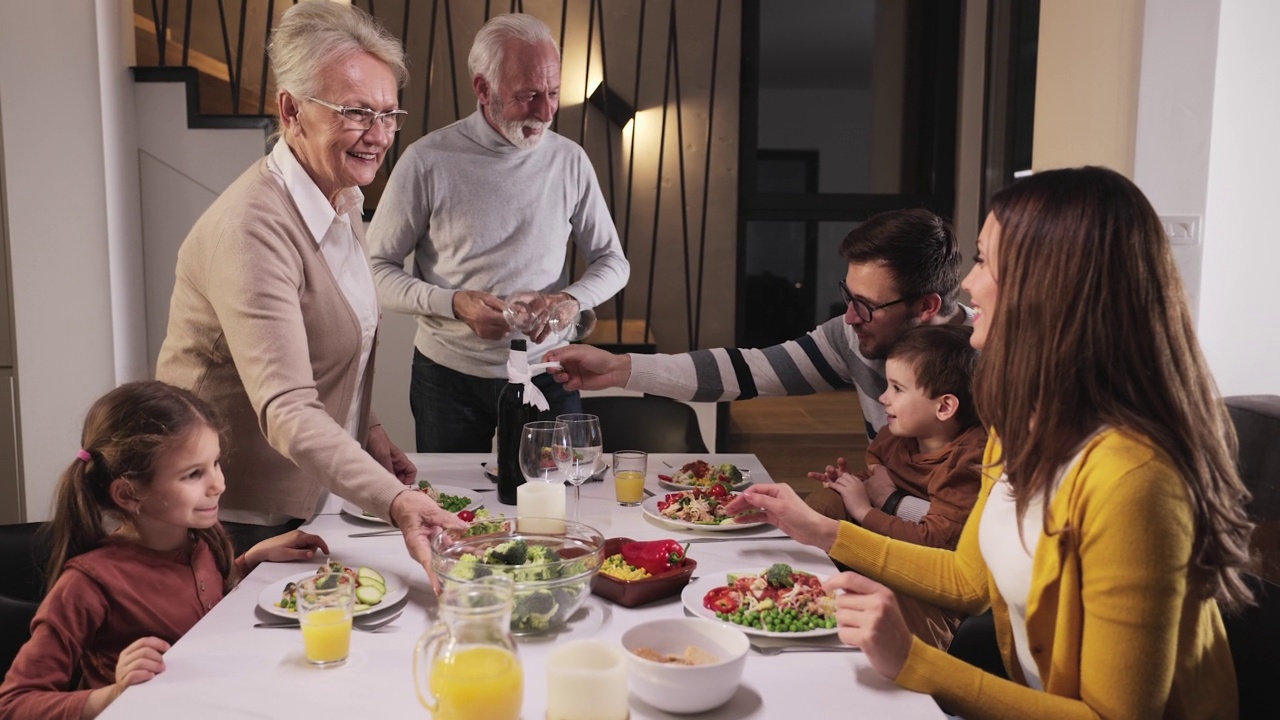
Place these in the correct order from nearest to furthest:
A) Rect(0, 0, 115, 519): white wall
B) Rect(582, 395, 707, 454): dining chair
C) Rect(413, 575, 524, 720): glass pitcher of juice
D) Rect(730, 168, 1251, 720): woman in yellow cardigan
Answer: Rect(413, 575, 524, 720): glass pitcher of juice < Rect(730, 168, 1251, 720): woman in yellow cardigan < Rect(582, 395, 707, 454): dining chair < Rect(0, 0, 115, 519): white wall

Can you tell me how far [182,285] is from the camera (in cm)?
170

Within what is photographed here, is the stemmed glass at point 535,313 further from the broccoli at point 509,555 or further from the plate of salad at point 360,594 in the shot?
the broccoli at point 509,555

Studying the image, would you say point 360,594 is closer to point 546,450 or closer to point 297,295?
point 546,450

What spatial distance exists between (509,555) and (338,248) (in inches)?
32.9

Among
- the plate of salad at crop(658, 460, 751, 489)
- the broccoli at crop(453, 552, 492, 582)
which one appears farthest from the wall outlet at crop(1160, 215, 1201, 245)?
the broccoli at crop(453, 552, 492, 582)

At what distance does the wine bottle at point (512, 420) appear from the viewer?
1.85 meters

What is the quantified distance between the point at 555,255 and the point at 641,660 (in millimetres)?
1989

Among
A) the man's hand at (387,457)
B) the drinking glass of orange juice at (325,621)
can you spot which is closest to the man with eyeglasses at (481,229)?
the man's hand at (387,457)

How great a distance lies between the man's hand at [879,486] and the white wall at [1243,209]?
1447 mm

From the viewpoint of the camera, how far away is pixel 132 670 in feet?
3.72

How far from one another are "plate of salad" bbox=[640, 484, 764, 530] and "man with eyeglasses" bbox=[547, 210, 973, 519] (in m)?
0.20

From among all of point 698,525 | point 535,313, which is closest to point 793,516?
point 698,525

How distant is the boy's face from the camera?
1926 millimetres

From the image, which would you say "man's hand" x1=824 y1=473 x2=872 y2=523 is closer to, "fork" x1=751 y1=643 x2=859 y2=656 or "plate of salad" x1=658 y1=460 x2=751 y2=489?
"plate of salad" x1=658 y1=460 x2=751 y2=489
